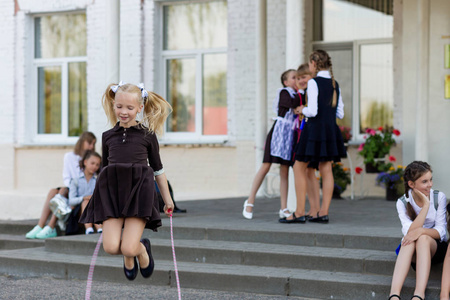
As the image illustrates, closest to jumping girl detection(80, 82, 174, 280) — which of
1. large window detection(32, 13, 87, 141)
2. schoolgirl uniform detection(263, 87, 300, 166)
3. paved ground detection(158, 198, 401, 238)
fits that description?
paved ground detection(158, 198, 401, 238)

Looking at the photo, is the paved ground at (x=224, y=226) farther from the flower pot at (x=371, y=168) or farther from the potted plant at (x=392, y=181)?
the flower pot at (x=371, y=168)

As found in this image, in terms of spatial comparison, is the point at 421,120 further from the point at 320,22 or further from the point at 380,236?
the point at 380,236

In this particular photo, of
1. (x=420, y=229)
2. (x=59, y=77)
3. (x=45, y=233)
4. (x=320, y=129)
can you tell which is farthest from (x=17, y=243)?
(x=59, y=77)

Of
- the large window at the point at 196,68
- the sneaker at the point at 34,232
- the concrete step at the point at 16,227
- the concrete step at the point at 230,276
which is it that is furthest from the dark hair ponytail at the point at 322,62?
the large window at the point at 196,68

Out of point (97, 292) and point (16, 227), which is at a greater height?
point (16, 227)

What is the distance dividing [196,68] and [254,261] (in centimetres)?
704

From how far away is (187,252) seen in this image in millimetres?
7641

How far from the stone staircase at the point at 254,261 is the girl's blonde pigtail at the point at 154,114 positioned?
5.55ft

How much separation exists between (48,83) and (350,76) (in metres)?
5.79

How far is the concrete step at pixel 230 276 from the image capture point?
6332 millimetres

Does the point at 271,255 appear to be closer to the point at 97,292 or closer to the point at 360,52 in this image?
the point at 97,292

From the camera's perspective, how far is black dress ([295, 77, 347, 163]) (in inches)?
320

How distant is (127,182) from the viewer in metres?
5.64

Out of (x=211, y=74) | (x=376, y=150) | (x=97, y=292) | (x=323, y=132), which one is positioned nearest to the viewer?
(x=97, y=292)
